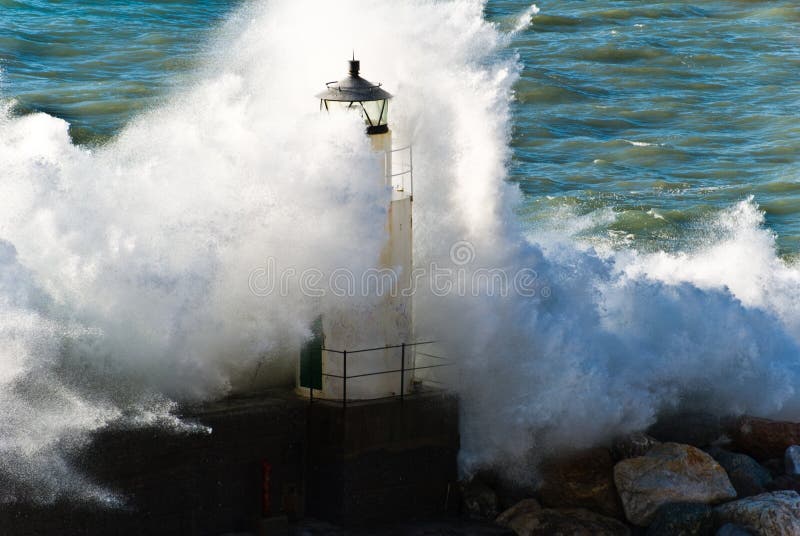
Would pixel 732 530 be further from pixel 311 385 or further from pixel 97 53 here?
pixel 97 53

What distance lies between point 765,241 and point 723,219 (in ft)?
7.11

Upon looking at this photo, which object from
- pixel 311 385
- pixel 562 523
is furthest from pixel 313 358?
pixel 562 523

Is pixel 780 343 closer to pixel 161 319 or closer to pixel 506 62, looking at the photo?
pixel 506 62

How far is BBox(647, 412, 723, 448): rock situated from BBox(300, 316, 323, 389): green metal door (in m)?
2.97

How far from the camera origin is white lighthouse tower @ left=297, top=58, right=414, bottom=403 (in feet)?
33.9

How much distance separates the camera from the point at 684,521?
10.5 m

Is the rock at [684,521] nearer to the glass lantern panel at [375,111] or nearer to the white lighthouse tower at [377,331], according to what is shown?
the white lighthouse tower at [377,331]

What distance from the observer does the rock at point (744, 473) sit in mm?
11086

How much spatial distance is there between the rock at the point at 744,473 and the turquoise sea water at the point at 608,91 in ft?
21.3

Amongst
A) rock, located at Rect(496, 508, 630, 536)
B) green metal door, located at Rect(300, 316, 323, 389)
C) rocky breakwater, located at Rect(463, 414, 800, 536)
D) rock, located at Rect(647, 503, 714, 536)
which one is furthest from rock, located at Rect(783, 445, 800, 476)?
green metal door, located at Rect(300, 316, 323, 389)

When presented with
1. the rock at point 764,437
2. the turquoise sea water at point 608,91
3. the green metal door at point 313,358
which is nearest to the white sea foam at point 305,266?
the green metal door at point 313,358

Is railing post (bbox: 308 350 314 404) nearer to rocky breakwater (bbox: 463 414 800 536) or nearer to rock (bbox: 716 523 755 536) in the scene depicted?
rocky breakwater (bbox: 463 414 800 536)

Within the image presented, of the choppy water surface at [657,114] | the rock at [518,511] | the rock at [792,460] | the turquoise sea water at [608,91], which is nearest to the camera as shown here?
the rock at [518,511]

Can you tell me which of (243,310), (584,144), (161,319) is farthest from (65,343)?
(584,144)
